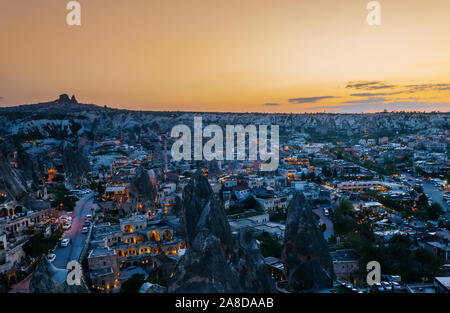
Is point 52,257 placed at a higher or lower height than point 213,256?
lower

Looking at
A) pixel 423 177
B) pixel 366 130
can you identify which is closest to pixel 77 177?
pixel 423 177

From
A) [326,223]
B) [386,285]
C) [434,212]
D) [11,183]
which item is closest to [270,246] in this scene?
[386,285]

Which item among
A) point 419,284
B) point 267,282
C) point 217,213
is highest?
point 217,213

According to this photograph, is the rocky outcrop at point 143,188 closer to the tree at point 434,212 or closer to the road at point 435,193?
the tree at point 434,212

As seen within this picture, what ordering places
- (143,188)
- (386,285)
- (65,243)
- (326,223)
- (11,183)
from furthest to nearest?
(143,188) → (326,223) → (11,183) → (65,243) → (386,285)

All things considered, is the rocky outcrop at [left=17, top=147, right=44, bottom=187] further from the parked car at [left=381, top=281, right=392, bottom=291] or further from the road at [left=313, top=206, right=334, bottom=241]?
the parked car at [left=381, top=281, right=392, bottom=291]

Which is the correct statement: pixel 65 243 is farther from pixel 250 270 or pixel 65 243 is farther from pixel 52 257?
pixel 250 270

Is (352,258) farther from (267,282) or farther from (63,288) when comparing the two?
(63,288)
